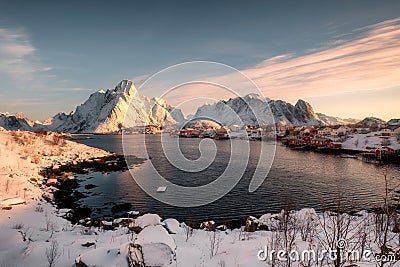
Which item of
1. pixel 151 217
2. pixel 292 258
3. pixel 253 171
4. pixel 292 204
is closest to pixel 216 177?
pixel 253 171

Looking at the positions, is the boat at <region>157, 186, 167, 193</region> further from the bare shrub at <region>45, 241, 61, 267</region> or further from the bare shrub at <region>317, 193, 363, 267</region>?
the bare shrub at <region>45, 241, 61, 267</region>

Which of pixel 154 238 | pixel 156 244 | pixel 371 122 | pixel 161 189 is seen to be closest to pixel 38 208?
pixel 154 238

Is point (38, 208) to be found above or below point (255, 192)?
above

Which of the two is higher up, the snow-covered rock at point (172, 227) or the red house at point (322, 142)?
the red house at point (322, 142)

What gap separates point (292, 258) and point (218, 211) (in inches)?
484

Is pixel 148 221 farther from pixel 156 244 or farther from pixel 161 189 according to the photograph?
pixel 161 189

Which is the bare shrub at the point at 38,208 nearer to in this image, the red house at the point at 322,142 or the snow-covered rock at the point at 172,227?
the snow-covered rock at the point at 172,227

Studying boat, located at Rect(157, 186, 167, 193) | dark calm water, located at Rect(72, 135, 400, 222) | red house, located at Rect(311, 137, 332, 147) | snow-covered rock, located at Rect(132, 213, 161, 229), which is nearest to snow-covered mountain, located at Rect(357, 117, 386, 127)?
red house, located at Rect(311, 137, 332, 147)

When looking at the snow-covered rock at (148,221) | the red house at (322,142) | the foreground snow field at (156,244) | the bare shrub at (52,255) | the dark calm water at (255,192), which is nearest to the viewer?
the foreground snow field at (156,244)

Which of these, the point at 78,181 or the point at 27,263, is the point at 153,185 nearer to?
the point at 78,181

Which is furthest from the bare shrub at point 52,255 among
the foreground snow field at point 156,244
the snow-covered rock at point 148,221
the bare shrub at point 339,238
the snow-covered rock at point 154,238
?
the bare shrub at point 339,238

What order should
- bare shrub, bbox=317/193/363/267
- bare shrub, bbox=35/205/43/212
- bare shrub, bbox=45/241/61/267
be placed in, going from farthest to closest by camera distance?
1. bare shrub, bbox=35/205/43/212
2. bare shrub, bbox=45/241/61/267
3. bare shrub, bbox=317/193/363/267

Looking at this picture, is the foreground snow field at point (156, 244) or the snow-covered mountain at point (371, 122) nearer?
the foreground snow field at point (156, 244)

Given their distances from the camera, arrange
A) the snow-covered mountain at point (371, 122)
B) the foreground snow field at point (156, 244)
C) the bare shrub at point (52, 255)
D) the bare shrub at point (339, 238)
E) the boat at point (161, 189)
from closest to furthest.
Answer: the bare shrub at point (339, 238) < the foreground snow field at point (156, 244) < the bare shrub at point (52, 255) < the boat at point (161, 189) < the snow-covered mountain at point (371, 122)
